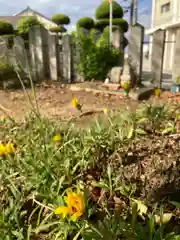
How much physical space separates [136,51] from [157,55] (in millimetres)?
438

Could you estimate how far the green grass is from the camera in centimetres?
102

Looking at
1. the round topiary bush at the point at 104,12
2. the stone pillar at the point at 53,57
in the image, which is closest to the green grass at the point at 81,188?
the stone pillar at the point at 53,57

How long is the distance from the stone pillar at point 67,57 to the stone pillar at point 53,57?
0.23 meters

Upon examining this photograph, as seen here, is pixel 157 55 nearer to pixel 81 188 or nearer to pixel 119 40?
Answer: pixel 119 40

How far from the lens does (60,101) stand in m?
4.40

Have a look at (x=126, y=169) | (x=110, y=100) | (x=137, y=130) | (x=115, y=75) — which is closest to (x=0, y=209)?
(x=126, y=169)

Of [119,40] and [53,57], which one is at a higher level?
[119,40]

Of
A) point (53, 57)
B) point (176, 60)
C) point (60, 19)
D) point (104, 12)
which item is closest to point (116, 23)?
point (104, 12)

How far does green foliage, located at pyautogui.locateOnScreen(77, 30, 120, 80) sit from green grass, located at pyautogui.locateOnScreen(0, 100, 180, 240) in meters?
4.02

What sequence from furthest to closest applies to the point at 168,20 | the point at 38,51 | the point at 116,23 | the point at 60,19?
the point at 60,19, the point at 168,20, the point at 116,23, the point at 38,51

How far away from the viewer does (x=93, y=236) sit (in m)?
0.89

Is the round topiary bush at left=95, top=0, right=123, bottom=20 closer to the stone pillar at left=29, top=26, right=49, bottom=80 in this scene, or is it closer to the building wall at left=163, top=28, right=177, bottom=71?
the building wall at left=163, top=28, right=177, bottom=71

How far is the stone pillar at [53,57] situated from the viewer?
597 cm

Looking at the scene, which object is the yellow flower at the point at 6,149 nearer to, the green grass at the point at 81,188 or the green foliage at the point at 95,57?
the green grass at the point at 81,188
